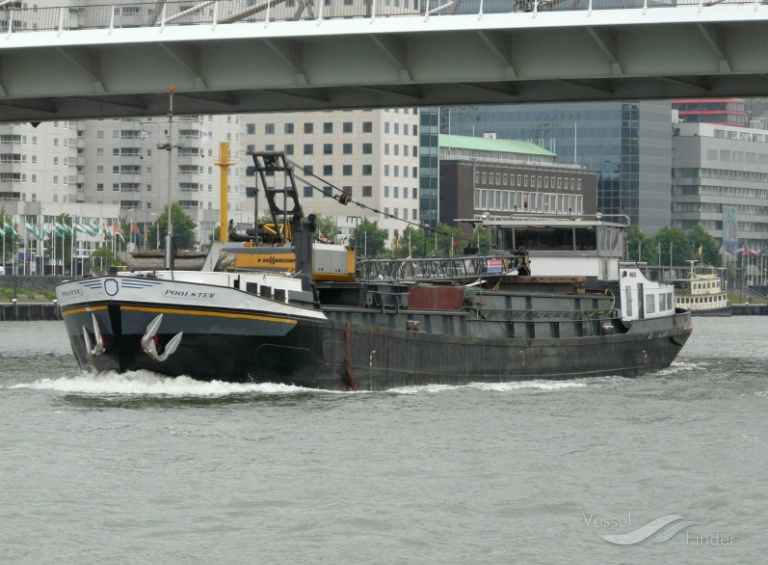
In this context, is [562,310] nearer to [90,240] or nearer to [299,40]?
[299,40]

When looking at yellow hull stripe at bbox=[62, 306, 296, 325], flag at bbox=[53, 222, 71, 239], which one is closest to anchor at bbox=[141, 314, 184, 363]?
yellow hull stripe at bbox=[62, 306, 296, 325]

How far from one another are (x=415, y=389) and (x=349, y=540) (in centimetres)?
1875

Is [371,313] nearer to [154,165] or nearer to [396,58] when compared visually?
[396,58]

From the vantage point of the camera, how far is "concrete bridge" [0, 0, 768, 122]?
1764 inches

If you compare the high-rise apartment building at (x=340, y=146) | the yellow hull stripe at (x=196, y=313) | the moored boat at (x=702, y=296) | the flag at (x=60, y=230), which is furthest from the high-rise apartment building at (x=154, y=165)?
the yellow hull stripe at (x=196, y=313)

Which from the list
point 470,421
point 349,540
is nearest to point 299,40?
point 470,421

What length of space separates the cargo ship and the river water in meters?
0.83

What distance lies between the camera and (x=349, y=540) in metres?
21.3

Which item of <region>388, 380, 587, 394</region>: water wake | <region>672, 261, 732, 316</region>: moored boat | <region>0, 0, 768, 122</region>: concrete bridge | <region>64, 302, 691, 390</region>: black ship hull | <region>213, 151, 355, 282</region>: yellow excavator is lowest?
<region>672, 261, 732, 316</region>: moored boat

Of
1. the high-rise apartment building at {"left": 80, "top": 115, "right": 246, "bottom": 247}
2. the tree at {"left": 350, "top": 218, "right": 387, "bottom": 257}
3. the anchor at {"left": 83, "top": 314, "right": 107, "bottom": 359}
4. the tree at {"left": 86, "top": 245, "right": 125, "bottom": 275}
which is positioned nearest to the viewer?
the anchor at {"left": 83, "top": 314, "right": 107, "bottom": 359}

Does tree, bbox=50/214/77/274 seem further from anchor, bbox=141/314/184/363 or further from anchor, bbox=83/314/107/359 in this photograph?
anchor, bbox=141/314/184/363

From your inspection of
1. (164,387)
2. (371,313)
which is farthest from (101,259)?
(164,387)

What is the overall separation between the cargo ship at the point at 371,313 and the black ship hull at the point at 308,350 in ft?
0.12

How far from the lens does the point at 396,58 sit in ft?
155
